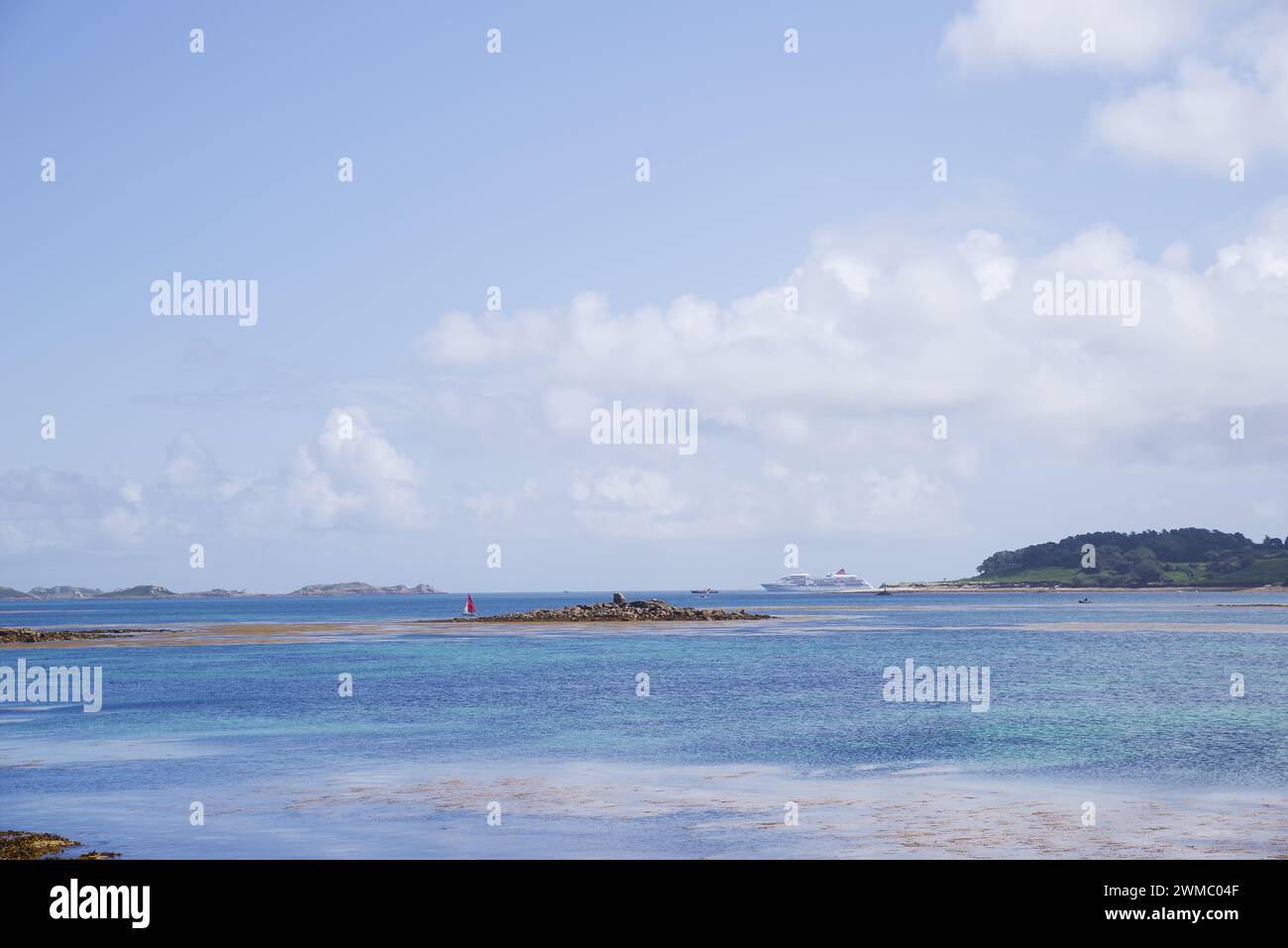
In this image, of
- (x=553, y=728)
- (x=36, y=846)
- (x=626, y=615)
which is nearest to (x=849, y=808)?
(x=36, y=846)

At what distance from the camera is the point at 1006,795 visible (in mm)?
30844

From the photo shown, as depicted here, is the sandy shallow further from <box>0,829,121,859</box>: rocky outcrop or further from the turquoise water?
<box>0,829,121,859</box>: rocky outcrop

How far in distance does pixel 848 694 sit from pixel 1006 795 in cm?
2938

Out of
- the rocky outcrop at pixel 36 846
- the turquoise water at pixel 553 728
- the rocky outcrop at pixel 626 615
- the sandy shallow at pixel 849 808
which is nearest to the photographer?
the rocky outcrop at pixel 36 846

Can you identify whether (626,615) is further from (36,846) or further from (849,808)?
(36,846)

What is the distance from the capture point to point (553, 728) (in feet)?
155

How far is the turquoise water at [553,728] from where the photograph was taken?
29.3m

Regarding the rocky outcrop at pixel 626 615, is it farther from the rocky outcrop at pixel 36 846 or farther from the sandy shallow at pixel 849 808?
the rocky outcrop at pixel 36 846

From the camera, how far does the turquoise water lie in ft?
96.0

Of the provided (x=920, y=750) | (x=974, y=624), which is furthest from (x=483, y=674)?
(x=974, y=624)

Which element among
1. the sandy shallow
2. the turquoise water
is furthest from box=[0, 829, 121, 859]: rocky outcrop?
the sandy shallow

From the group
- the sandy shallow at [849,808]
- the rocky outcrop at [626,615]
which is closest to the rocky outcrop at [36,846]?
the sandy shallow at [849,808]
